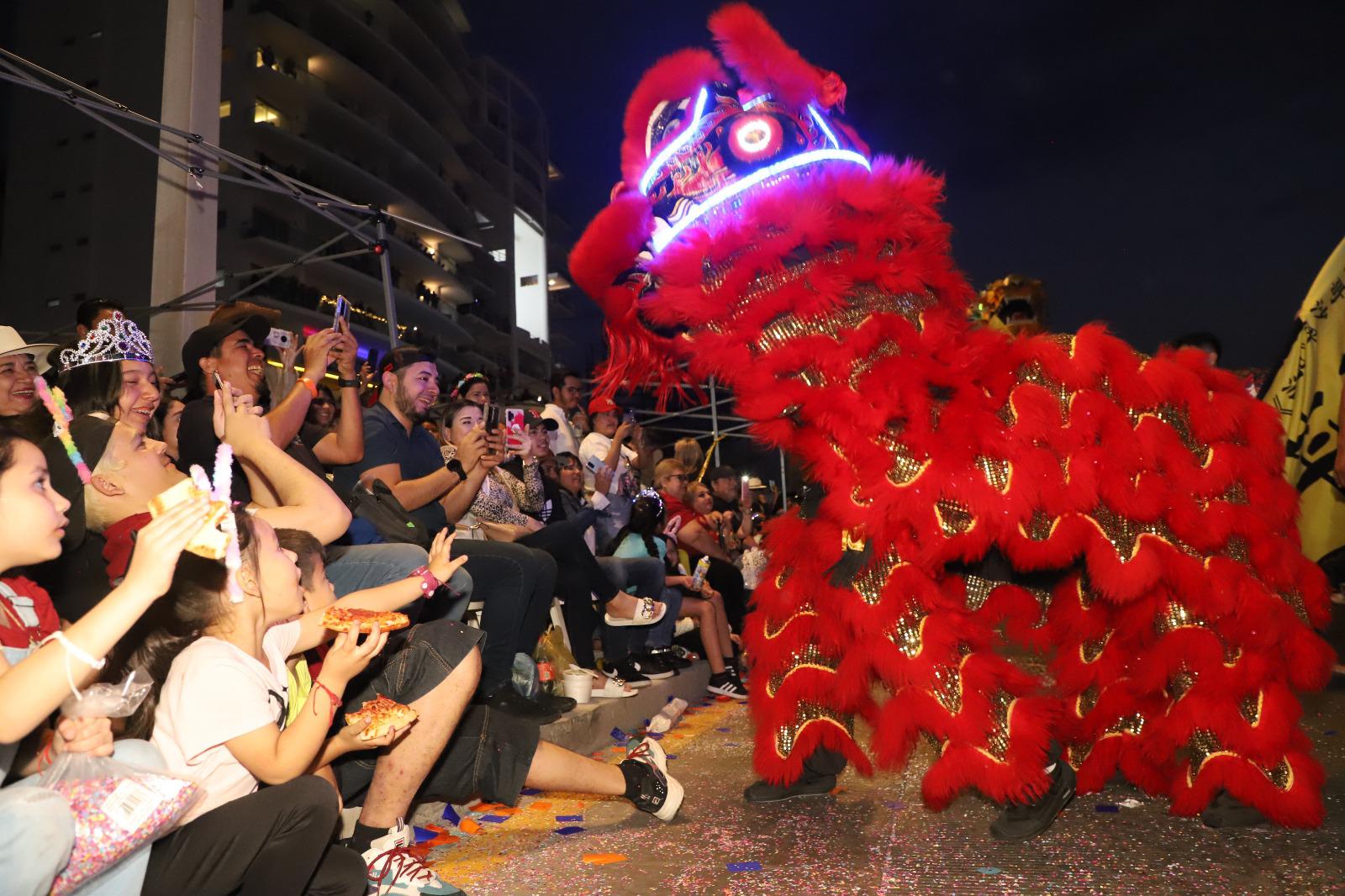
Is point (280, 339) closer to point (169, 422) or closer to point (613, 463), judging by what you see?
point (169, 422)

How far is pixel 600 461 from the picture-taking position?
5.99 meters

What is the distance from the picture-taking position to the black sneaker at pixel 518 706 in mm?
3404

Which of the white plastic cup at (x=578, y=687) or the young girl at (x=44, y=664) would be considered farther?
the white plastic cup at (x=578, y=687)

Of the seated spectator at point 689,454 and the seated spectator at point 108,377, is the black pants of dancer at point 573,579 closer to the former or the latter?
the seated spectator at point 108,377

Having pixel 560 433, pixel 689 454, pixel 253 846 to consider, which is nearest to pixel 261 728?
pixel 253 846

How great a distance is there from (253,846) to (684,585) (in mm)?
4070

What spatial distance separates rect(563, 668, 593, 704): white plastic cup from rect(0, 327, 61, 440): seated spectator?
2187mm

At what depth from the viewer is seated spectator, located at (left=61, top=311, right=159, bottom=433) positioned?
9.30 feet

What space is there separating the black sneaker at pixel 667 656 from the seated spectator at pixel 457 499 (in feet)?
4.23

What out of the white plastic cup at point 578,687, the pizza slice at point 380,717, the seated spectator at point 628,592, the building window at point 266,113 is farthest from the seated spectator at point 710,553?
the building window at point 266,113

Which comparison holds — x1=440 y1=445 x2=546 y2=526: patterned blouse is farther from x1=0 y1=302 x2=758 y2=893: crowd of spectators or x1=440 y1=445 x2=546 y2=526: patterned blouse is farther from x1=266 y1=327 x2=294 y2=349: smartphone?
x1=266 y1=327 x2=294 y2=349: smartphone

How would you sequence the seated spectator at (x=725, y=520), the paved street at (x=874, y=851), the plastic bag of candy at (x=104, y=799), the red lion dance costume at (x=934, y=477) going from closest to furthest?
the plastic bag of candy at (x=104, y=799) → the paved street at (x=874, y=851) → the red lion dance costume at (x=934, y=477) → the seated spectator at (x=725, y=520)

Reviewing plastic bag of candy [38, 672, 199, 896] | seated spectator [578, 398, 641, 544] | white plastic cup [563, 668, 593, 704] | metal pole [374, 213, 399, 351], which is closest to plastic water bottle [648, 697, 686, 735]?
white plastic cup [563, 668, 593, 704]

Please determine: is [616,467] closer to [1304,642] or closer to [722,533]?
[722,533]
